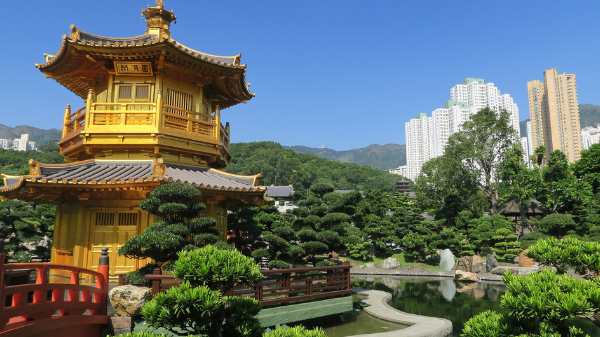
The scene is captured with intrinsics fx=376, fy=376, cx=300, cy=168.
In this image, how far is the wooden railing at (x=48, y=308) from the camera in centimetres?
461

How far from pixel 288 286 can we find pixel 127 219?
468 centimetres

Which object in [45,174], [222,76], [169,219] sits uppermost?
[222,76]

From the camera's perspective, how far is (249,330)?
532 cm

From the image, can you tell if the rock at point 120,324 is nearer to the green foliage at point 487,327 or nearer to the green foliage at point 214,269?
the green foliage at point 214,269

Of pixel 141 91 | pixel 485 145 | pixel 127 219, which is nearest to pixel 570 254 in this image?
pixel 127 219

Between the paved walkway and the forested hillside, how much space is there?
46.5m

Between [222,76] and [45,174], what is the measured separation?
541cm

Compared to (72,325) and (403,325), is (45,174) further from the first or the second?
(403,325)

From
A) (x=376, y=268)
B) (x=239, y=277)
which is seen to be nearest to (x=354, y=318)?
(x=239, y=277)

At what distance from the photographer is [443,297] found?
16469mm

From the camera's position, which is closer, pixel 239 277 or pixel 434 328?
pixel 239 277

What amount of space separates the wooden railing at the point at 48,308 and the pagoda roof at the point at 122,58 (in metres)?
5.88

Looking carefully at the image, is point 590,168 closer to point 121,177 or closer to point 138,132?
point 138,132

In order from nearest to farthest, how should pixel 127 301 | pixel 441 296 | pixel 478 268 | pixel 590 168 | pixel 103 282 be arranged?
pixel 103 282, pixel 127 301, pixel 441 296, pixel 478 268, pixel 590 168
